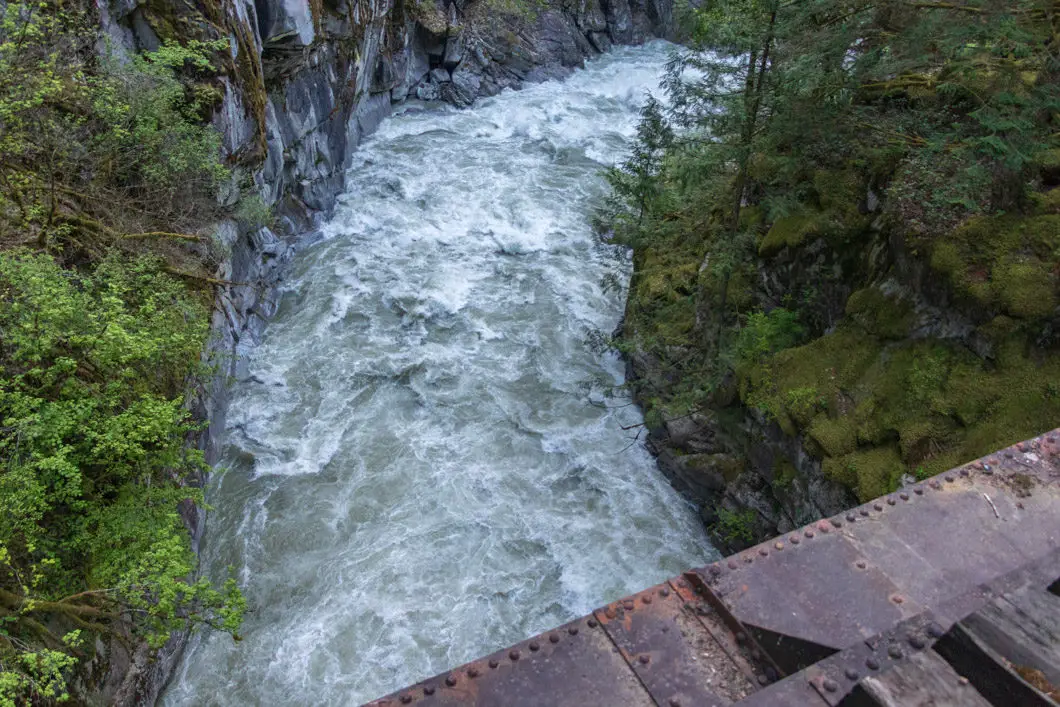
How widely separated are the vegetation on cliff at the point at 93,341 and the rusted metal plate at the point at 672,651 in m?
3.73

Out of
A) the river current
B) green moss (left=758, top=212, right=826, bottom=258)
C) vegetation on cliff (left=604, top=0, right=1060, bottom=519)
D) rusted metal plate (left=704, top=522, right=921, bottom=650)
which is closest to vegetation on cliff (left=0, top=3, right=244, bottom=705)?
the river current

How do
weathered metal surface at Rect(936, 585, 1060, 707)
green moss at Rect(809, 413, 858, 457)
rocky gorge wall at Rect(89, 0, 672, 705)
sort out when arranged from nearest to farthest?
weathered metal surface at Rect(936, 585, 1060, 707), green moss at Rect(809, 413, 858, 457), rocky gorge wall at Rect(89, 0, 672, 705)

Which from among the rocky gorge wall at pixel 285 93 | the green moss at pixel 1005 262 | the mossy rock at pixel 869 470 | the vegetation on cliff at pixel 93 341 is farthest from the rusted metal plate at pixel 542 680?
the green moss at pixel 1005 262

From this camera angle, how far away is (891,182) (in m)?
8.44

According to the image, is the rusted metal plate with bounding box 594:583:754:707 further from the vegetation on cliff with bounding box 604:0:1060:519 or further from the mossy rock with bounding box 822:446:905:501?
the vegetation on cliff with bounding box 604:0:1060:519

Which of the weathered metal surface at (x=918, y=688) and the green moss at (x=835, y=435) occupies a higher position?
the weathered metal surface at (x=918, y=688)

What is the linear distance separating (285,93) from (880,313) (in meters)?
12.6

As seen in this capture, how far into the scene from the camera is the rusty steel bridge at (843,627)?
8.77ft

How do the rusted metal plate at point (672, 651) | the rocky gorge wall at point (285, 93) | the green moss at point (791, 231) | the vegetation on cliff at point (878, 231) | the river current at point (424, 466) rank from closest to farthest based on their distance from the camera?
1. the rusted metal plate at point (672, 651)
2. the vegetation on cliff at point (878, 231)
3. the river current at point (424, 466)
4. the green moss at point (791, 231)
5. the rocky gorge wall at point (285, 93)

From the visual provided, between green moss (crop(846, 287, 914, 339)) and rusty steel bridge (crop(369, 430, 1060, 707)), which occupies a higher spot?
rusty steel bridge (crop(369, 430, 1060, 707))

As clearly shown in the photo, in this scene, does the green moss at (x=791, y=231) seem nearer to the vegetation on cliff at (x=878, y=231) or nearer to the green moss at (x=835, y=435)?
the vegetation on cliff at (x=878, y=231)

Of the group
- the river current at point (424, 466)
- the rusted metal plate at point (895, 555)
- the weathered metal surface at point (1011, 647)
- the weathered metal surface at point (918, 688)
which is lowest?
the river current at point (424, 466)

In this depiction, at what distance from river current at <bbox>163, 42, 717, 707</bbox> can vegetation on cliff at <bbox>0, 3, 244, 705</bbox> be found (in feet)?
5.17

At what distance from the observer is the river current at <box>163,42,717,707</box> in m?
8.12
